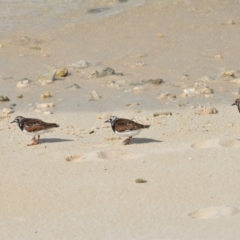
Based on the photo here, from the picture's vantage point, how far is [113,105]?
36.0 ft

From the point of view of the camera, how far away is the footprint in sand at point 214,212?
Result: 21.8 ft

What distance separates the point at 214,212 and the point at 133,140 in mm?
2606

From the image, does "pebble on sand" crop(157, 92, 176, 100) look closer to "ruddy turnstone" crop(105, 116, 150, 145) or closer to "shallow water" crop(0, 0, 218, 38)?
"ruddy turnstone" crop(105, 116, 150, 145)

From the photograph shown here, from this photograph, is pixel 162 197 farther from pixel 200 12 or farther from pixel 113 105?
pixel 200 12

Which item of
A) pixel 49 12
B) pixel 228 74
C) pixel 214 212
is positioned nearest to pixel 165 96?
pixel 228 74

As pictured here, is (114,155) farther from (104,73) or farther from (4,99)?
(104,73)

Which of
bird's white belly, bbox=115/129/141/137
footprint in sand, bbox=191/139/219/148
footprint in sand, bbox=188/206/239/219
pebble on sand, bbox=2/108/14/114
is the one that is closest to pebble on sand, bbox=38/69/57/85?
pebble on sand, bbox=2/108/14/114

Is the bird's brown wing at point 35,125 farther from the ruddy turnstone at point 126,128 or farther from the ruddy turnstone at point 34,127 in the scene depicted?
the ruddy turnstone at point 126,128

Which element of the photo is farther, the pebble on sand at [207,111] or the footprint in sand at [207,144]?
the pebble on sand at [207,111]

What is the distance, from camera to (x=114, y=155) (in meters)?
8.42

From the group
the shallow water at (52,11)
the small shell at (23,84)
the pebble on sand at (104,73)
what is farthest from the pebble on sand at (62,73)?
the shallow water at (52,11)

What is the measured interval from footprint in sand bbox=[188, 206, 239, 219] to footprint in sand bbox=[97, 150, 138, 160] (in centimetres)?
175

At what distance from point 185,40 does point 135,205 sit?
25.6ft

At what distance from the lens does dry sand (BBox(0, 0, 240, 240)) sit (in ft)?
22.1
